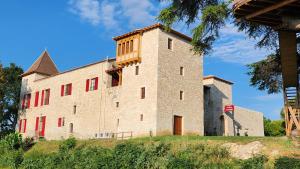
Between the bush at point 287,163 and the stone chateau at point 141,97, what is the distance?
15.3 m

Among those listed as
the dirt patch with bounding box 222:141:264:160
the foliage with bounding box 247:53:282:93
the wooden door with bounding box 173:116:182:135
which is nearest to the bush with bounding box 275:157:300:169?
the dirt patch with bounding box 222:141:264:160

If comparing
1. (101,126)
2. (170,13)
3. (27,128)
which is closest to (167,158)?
(170,13)

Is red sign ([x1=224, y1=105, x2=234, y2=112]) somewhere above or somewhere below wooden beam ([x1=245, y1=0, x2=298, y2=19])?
below

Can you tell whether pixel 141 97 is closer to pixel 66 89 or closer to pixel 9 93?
pixel 66 89

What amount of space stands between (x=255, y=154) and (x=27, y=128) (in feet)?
110

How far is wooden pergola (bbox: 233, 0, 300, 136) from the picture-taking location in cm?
1217

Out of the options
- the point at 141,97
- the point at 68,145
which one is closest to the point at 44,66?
the point at 141,97

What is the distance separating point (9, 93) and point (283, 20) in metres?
42.5

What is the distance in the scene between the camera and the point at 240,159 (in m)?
15.3

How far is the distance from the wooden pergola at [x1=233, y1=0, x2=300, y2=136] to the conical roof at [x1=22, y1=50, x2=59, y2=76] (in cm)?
3411

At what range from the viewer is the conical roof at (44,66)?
44.5 meters

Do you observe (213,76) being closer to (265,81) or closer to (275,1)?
(265,81)

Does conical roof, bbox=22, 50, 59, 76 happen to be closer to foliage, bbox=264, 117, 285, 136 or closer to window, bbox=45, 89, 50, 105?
window, bbox=45, 89, 50, 105

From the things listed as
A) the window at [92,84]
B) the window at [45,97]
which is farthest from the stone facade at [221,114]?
the window at [45,97]
